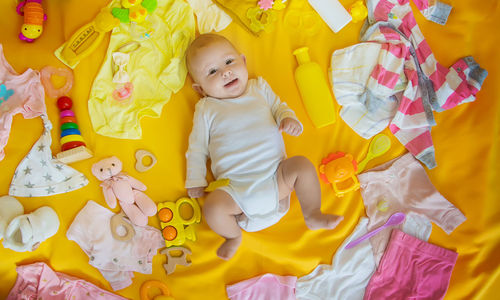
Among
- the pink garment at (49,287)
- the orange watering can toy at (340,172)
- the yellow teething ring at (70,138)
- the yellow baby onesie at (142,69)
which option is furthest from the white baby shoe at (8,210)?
the orange watering can toy at (340,172)

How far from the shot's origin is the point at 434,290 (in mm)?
1558

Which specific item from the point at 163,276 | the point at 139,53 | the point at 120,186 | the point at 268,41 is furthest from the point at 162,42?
the point at 163,276

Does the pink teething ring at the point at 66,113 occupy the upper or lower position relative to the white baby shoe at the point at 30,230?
upper

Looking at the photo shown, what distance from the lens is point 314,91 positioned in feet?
5.78

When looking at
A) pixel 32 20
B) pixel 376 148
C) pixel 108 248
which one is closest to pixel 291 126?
pixel 376 148

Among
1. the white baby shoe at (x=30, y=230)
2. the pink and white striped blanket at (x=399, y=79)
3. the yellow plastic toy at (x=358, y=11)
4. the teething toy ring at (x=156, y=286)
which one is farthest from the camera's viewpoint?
the yellow plastic toy at (x=358, y=11)

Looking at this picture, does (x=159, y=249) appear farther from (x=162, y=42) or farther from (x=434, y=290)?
(x=434, y=290)

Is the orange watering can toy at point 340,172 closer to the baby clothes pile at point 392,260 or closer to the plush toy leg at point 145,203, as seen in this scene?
the baby clothes pile at point 392,260

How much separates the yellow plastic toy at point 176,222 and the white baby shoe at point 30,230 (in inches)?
16.7

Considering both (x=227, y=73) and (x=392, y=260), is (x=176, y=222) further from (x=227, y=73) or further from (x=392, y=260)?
(x=392, y=260)

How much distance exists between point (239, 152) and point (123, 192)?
1.65ft

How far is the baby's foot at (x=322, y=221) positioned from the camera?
149 centimetres

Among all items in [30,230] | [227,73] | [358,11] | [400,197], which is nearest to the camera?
[30,230]

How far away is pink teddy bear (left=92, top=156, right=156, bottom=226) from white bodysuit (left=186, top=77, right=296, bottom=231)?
21 cm
